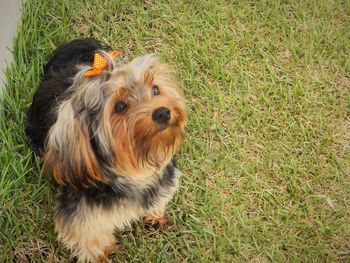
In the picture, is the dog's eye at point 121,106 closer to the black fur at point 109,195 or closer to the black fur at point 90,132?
the black fur at point 90,132

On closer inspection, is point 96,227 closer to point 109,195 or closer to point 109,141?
point 109,195

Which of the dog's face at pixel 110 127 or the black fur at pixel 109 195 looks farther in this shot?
the black fur at pixel 109 195

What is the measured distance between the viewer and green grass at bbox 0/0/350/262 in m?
2.86

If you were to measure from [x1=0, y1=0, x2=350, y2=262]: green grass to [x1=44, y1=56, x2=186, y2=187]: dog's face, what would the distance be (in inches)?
37.0

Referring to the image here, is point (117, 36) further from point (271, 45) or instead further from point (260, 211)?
point (260, 211)

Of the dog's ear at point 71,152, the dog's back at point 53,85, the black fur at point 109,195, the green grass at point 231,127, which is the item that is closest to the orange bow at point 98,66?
the dog's ear at point 71,152

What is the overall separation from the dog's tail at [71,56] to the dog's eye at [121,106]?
773 mm

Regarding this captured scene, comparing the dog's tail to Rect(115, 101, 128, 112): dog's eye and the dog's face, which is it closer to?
the dog's face

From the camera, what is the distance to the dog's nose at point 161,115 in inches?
77.6

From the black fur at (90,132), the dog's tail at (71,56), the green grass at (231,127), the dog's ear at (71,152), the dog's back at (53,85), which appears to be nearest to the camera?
the dog's ear at (71,152)

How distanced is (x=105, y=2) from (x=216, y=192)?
1.81 metres

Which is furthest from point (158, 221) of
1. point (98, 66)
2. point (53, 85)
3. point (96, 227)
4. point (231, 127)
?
point (98, 66)

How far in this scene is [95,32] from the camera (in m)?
3.63

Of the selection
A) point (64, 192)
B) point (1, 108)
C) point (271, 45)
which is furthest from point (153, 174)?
point (271, 45)
